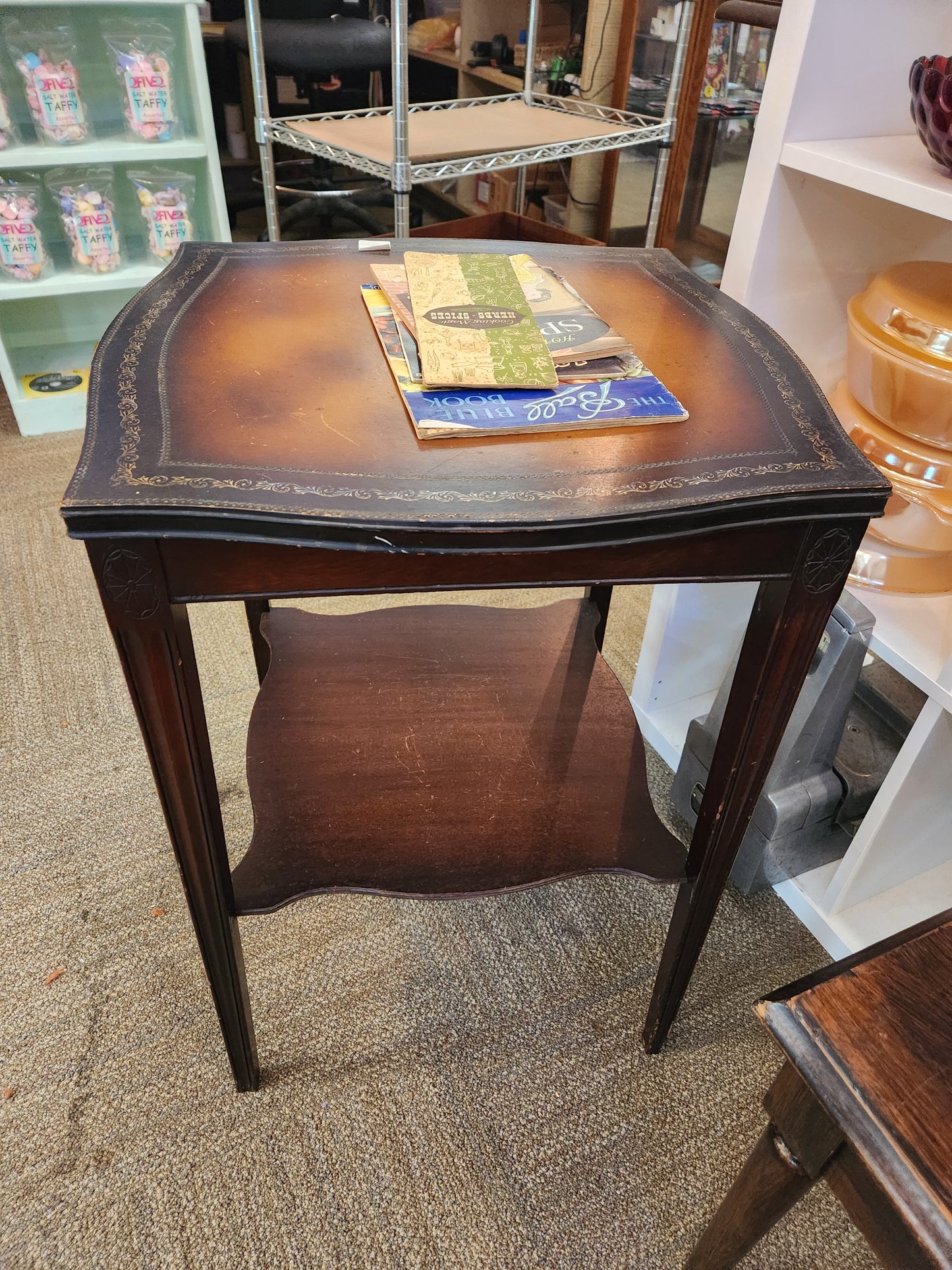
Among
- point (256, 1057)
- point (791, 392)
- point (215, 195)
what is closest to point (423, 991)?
point (256, 1057)

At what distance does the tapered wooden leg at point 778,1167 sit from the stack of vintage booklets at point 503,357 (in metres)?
0.43

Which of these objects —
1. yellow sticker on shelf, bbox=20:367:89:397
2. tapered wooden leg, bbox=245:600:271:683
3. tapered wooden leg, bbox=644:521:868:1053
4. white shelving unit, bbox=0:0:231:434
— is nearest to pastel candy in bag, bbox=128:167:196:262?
white shelving unit, bbox=0:0:231:434

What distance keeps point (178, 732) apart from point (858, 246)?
2.87 ft

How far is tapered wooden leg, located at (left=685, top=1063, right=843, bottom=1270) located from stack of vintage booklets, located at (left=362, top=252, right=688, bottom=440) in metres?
0.43

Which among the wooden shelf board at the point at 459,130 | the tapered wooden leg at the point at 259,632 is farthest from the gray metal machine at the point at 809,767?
the wooden shelf board at the point at 459,130

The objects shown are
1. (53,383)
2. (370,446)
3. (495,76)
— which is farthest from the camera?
(495,76)

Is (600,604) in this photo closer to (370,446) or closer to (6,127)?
(370,446)

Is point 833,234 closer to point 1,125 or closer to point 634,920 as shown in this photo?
point 634,920

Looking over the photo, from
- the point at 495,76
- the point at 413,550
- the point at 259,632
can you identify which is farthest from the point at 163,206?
the point at 413,550

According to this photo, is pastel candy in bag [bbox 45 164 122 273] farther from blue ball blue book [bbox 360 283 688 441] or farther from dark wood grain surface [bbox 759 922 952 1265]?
dark wood grain surface [bbox 759 922 952 1265]

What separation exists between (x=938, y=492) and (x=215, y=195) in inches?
65.7

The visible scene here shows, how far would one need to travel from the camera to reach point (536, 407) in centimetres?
63

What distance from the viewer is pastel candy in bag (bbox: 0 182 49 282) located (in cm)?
172

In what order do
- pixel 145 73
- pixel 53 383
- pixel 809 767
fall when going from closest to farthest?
pixel 809 767 → pixel 145 73 → pixel 53 383
